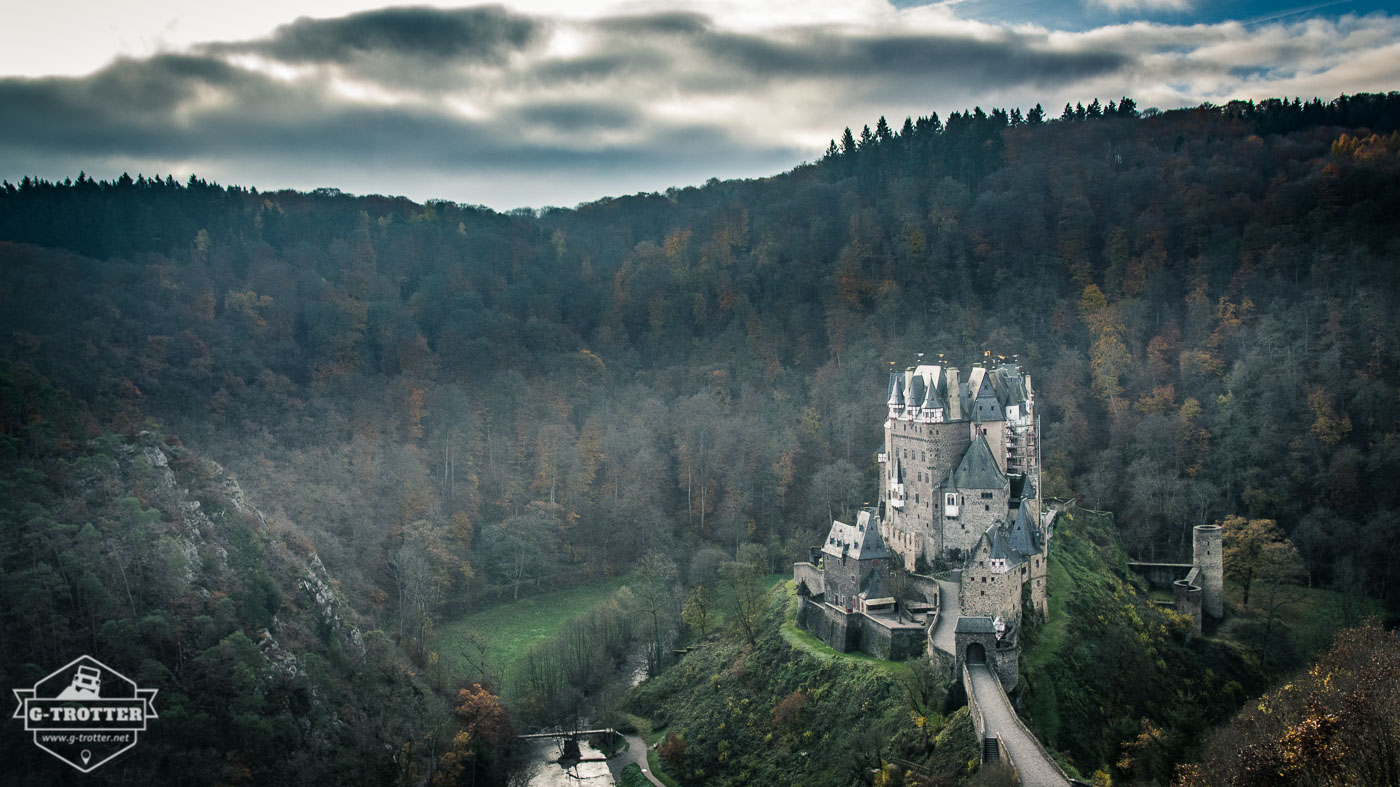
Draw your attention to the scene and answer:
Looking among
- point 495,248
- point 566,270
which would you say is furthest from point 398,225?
point 566,270

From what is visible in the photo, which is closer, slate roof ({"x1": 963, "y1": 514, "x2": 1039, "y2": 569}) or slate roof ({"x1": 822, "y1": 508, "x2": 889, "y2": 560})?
slate roof ({"x1": 963, "y1": 514, "x2": 1039, "y2": 569})

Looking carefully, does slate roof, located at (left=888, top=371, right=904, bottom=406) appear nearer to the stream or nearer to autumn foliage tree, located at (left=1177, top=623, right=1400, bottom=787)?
the stream

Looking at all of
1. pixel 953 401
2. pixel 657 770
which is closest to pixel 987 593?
pixel 953 401

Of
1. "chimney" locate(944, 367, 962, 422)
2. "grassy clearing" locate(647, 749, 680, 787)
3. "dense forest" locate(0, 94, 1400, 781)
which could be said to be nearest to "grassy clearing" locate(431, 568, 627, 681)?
"dense forest" locate(0, 94, 1400, 781)

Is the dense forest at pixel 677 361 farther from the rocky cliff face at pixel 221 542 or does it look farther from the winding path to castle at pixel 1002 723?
the winding path to castle at pixel 1002 723

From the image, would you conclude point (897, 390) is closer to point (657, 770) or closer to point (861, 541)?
point (861, 541)

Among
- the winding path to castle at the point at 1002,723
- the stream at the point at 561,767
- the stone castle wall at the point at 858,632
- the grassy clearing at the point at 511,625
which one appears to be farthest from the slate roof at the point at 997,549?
the grassy clearing at the point at 511,625

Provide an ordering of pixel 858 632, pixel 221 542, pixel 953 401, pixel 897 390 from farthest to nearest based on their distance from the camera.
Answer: pixel 897 390 → pixel 221 542 → pixel 953 401 → pixel 858 632
